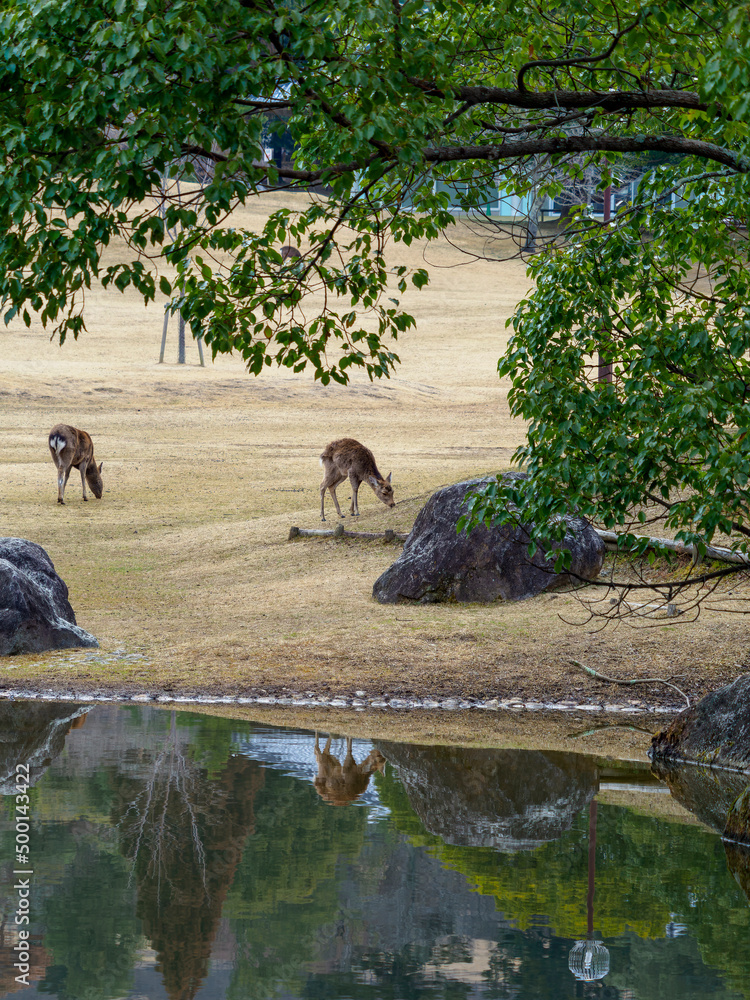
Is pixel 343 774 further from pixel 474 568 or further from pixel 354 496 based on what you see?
pixel 354 496

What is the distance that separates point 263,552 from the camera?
17.3 metres

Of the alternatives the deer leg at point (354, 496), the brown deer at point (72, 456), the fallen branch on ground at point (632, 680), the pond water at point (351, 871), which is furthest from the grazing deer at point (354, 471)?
the pond water at point (351, 871)

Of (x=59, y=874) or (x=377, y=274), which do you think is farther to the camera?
(x=377, y=274)

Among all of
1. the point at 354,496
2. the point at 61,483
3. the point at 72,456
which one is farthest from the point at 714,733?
the point at 72,456

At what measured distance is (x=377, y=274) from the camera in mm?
7637

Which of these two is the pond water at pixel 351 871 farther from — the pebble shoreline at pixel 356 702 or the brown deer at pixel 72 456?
the brown deer at pixel 72 456

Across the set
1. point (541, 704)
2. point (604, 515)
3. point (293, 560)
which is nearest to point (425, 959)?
point (604, 515)

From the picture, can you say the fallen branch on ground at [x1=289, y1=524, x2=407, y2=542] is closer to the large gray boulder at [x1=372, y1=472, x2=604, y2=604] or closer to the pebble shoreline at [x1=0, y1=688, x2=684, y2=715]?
the large gray boulder at [x1=372, y1=472, x2=604, y2=604]

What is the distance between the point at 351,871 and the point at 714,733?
10.9ft

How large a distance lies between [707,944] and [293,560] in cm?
1171

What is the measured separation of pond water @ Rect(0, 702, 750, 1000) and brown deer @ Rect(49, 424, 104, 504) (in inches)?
595

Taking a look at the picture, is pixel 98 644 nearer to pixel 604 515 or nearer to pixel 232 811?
pixel 232 811

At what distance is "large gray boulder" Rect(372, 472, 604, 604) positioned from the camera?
13.4 metres

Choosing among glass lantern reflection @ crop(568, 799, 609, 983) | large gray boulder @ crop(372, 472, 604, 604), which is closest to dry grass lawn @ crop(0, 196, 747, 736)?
large gray boulder @ crop(372, 472, 604, 604)
